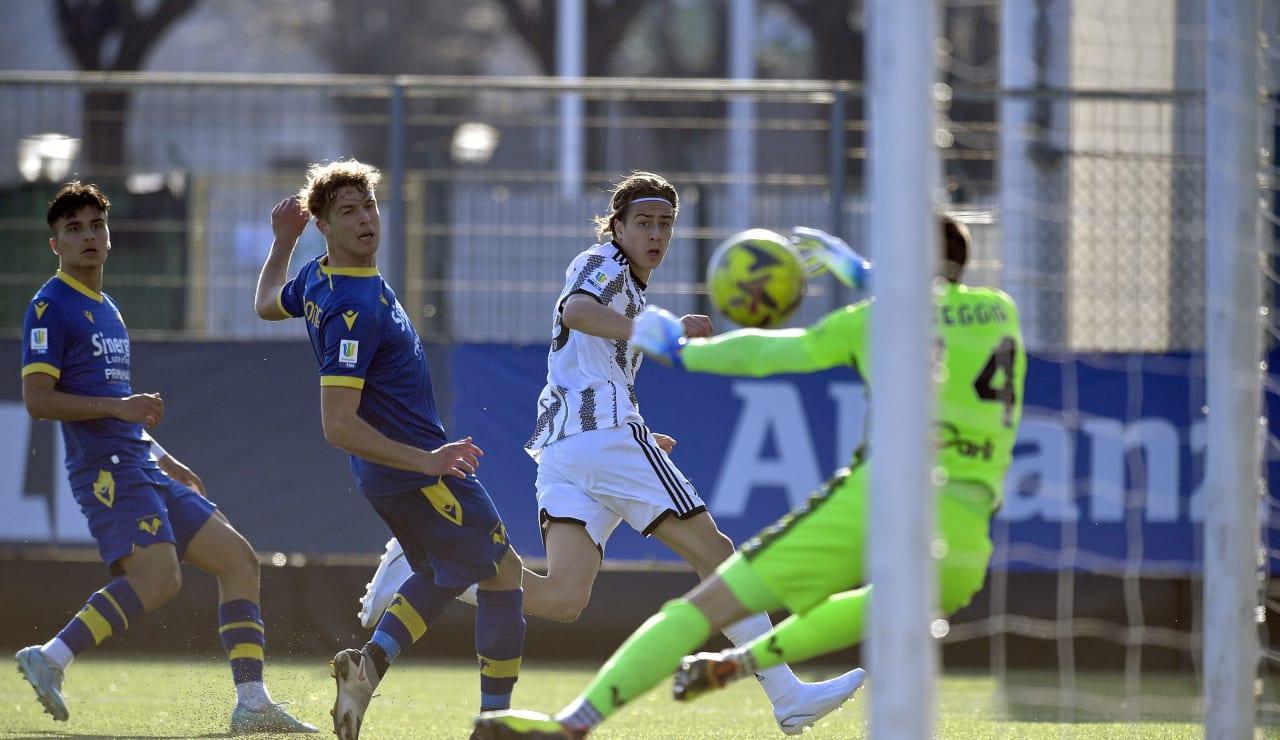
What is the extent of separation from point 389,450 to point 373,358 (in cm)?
36

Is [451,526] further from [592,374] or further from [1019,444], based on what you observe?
[1019,444]

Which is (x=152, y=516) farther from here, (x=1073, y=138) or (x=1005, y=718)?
(x=1073, y=138)

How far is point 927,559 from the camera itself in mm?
3547

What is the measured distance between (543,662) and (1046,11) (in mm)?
5530

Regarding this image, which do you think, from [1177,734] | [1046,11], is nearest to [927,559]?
[1177,734]

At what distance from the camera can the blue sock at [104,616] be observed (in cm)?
641

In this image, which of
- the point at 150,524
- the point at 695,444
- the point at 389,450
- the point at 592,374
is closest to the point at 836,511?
the point at 389,450

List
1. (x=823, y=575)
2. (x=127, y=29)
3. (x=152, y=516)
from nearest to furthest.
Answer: (x=823, y=575) < (x=152, y=516) < (x=127, y=29)

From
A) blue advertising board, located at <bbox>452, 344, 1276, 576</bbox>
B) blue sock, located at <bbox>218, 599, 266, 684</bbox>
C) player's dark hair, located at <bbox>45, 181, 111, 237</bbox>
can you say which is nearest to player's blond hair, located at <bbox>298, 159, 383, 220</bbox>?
player's dark hair, located at <bbox>45, 181, 111, 237</bbox>

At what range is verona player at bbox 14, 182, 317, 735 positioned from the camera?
640cm

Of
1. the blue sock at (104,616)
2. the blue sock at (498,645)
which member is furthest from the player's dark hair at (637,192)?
the blue sock at (104,616)

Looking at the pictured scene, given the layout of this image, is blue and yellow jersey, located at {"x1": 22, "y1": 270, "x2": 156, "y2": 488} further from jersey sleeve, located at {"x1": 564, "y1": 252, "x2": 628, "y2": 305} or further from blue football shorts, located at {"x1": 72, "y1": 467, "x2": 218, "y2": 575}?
jersey sleeve, located at {"x1": 564, "y1": 252, "x2": 628, "y2": 305}

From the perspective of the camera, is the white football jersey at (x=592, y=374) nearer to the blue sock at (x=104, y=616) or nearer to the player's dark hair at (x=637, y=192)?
the player's dark hair at (x=637, y=192)

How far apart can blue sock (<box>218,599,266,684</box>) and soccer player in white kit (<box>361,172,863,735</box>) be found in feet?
1.57
